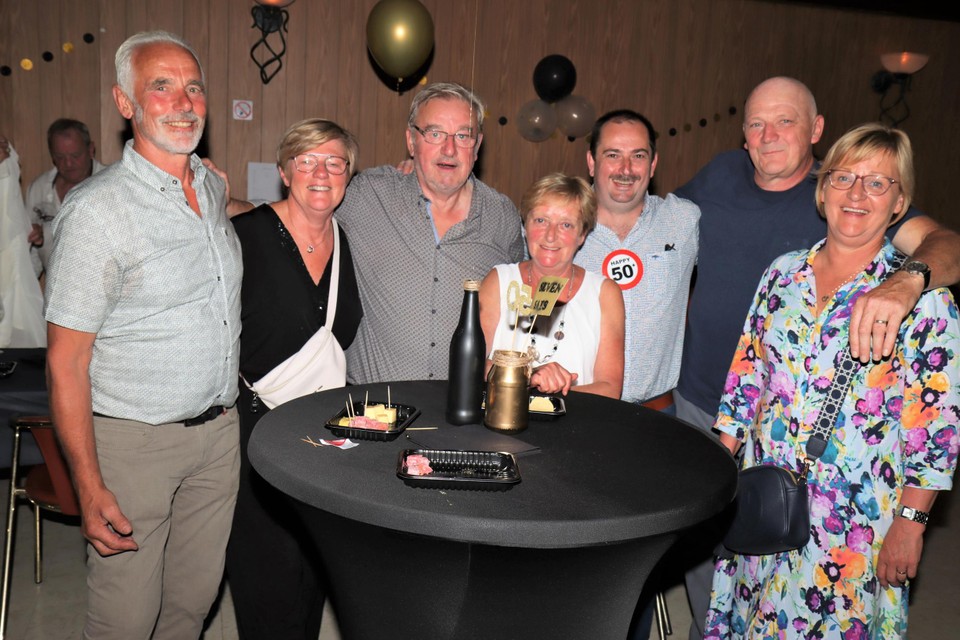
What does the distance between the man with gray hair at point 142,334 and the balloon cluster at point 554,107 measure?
481cm

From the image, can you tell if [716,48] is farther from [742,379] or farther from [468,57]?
[742,379]

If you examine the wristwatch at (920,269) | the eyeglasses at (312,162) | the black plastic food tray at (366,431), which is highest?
the eyeglasses at (312,162)

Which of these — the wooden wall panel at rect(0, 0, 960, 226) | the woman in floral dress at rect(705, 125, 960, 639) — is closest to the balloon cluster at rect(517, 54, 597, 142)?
the wooden wall panel at rect(0, 0, 960, 226)

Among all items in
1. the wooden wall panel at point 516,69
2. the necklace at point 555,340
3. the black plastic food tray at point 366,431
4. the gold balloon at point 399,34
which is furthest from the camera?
the wooden wall panel at point 516,69

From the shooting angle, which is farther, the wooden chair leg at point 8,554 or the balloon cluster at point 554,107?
the balloon cluster at point 554,107

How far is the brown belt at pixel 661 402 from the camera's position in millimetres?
2943

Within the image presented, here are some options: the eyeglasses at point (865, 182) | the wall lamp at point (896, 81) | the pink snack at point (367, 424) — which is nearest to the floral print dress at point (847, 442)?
the eyeglasses at point (865, 182)

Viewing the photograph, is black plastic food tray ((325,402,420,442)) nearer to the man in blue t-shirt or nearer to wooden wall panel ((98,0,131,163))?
the man in blue t-shirt

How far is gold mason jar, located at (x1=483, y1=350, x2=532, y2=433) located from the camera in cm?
190

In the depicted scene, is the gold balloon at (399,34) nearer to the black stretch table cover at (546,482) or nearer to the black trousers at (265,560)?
the black trousers at (265,560)

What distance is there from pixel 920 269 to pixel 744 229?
0.87m

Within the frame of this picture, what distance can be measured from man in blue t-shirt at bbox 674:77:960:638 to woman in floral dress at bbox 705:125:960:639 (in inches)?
18.9

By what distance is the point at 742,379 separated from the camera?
7.96 feet

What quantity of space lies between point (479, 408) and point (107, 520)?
101 cm
